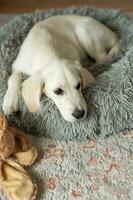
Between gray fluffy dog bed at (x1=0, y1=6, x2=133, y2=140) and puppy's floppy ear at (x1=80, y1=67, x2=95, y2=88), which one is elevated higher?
puppy's floppy ear at (x1=80, y1=67, x2=95, y2=88)

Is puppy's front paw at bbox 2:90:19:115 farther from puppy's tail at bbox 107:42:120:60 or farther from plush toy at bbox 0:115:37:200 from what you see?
puppy's tail at bbox 107:42:120:60

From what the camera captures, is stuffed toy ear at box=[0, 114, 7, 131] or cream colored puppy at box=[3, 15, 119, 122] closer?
stuffed toy ear at box=[0, 114, 7, 131]

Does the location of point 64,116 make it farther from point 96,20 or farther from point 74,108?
point 96,20

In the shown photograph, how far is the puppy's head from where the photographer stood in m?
1.86

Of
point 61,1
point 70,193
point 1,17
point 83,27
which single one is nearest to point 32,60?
point 83,27

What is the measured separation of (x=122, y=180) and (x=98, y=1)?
2207 mm

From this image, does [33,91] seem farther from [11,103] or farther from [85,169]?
[85,169]

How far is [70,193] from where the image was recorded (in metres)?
1.70

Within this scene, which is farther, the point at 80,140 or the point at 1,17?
the point at 1,17

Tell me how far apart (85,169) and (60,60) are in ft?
1.77

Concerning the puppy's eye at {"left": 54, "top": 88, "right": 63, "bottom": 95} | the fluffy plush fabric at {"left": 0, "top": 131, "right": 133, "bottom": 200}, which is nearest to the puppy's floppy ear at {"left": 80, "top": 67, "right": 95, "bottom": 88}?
the puppy's eye at {"left": 54, "top": 88, "right": 63, "bottom": 95}

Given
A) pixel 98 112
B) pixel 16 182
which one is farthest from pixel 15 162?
pixel 98 112

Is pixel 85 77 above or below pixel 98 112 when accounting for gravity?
above

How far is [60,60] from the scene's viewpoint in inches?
78.4
